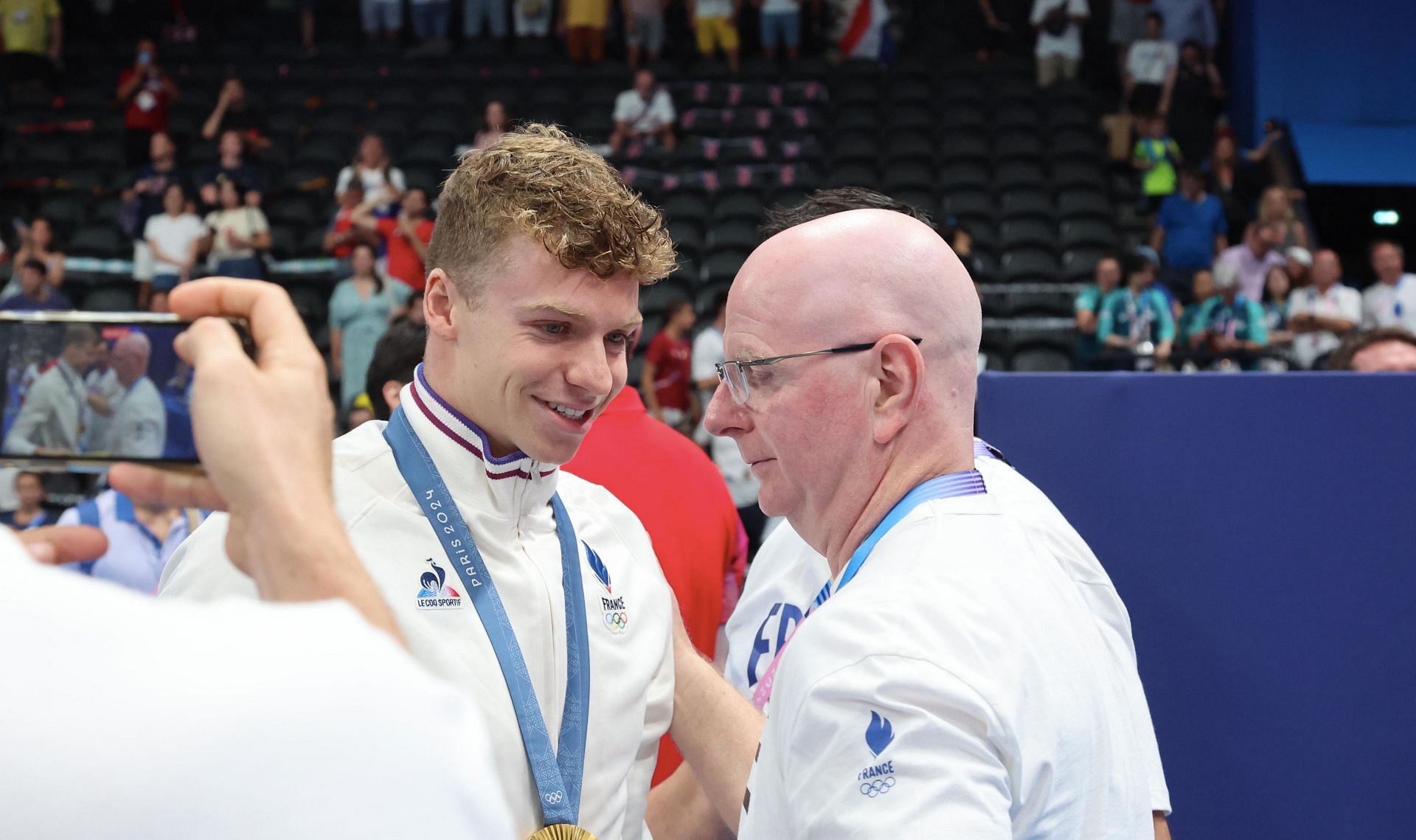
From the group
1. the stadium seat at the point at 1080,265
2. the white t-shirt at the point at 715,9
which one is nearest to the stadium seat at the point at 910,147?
the stadium seat at the point at 1080,265

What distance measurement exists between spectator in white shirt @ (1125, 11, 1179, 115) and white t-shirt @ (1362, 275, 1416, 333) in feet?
14.0

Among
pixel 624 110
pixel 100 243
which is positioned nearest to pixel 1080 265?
pixel 624 110

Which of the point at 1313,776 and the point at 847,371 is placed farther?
the point at 1313,776

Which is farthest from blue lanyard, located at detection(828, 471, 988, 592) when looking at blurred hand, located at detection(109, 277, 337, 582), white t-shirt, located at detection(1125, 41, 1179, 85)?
white t-shirt, located at detection(1125, 41, 1179, 85)

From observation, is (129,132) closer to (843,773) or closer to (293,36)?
(293,36)

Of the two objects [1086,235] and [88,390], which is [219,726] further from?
[1086,235]

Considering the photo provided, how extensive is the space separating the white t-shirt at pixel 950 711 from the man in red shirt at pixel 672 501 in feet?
4.51

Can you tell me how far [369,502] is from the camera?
1.84 meters

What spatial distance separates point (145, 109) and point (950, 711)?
13.6 metres

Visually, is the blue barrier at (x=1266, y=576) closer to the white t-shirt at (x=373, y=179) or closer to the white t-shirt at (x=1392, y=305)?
the white t-shirt at (x=1392, y=305)

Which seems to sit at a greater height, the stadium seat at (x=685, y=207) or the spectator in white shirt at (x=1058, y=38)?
the spectator in white shirt at (x=1058, y=38)

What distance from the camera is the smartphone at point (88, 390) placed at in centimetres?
89

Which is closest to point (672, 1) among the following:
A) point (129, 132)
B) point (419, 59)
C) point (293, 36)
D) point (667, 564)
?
point (419, 59)

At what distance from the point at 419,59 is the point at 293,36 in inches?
96.0
